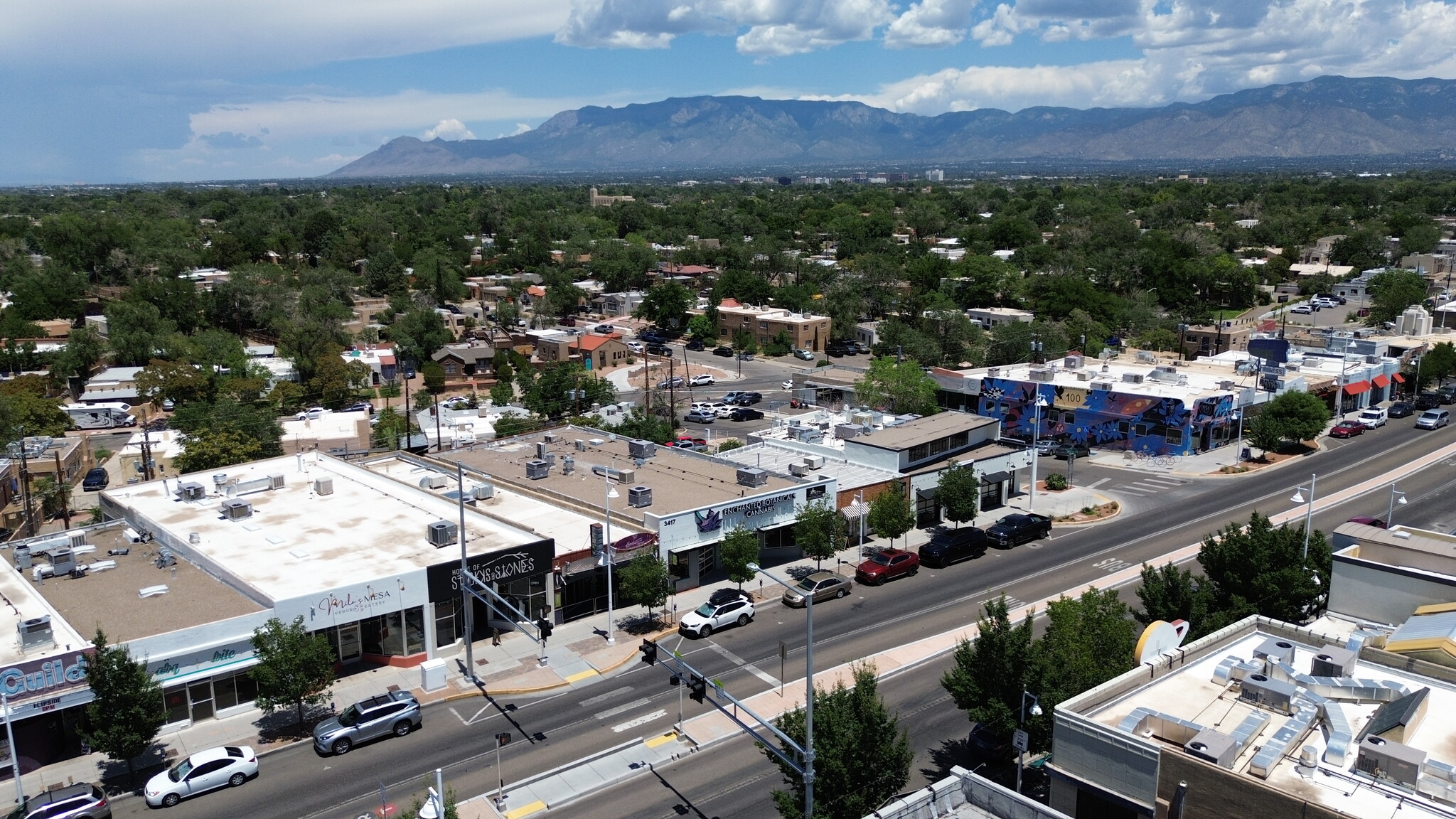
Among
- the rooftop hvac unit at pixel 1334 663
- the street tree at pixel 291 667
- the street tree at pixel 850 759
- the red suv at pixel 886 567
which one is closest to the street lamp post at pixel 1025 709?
the street tree at pixel 850 759

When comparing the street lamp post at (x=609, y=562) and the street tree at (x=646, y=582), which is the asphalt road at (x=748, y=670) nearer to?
the street tree at (x=646, y=582)

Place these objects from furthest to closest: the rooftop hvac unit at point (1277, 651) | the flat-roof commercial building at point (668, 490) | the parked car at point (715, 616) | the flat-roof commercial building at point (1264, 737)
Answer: the flat-roof commercial building at point (668, 490) → the parked car at point (715, 616) → the rooftop hvac unit at point (1277, 651) → the flat-roof commercial building at point (1264, 737)

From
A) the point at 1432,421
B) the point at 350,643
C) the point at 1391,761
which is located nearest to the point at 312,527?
Result: the point at 350,643

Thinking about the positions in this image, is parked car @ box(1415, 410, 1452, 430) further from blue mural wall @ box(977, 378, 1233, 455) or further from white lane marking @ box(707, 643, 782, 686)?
white lane marking @ box(707, 643, 782, 686)

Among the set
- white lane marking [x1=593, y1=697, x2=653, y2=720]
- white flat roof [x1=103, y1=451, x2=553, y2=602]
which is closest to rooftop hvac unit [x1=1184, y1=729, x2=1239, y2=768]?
white lane marking [x1=593, y1=697, x2=653, y2=720]

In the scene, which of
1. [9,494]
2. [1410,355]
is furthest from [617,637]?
[1410,355]

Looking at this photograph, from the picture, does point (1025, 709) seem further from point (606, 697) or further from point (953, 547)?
point (953, 547)
